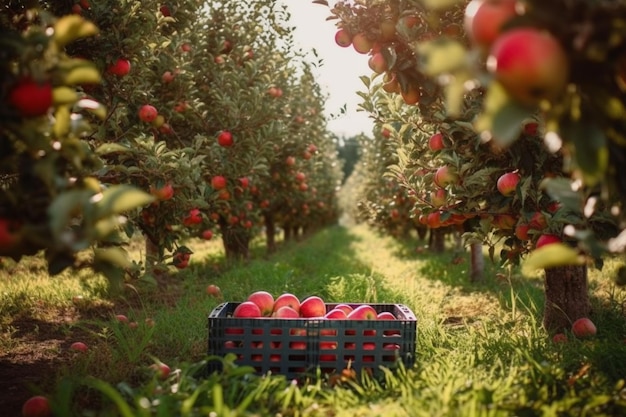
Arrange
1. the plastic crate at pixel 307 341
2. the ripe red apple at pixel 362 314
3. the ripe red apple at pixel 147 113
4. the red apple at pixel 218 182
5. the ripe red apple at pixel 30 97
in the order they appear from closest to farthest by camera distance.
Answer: the ripe red apple at pixel 30 97 < the plastic crate at pixel 307 341 < the ripe red apple at pixel 362 314 < the ripe red apple at pixel 147 113 < the red apple at pixel 218 182

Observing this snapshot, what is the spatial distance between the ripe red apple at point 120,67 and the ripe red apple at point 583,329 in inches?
145

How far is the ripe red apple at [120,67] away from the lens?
3.93 meters

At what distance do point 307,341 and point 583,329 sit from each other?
1.97m

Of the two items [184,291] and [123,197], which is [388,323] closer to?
[123,197]

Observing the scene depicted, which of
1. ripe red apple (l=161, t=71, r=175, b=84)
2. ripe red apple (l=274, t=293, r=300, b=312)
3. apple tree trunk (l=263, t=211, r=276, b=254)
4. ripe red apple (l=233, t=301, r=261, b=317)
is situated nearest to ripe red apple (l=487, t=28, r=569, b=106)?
ripe red apple (l=233, t=301, r=261, b=317)

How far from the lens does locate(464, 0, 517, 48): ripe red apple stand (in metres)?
1.55

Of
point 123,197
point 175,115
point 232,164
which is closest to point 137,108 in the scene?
point 175,115

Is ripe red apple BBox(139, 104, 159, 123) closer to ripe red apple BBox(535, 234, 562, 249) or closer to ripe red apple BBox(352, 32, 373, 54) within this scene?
ripe red apple BBox(352, 32, 373, 54)

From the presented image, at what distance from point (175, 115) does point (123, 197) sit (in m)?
4.15

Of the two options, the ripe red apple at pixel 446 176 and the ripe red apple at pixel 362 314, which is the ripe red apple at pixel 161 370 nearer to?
the ripe red apple at pixel 362 314

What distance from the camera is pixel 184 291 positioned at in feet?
21.2

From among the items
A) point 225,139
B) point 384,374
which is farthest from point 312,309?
point 225,139

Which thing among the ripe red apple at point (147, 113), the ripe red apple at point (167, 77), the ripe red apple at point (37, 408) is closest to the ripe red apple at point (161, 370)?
the ripe red apple at point (37, 408)

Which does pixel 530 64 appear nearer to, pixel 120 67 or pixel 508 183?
pixel 508 183
